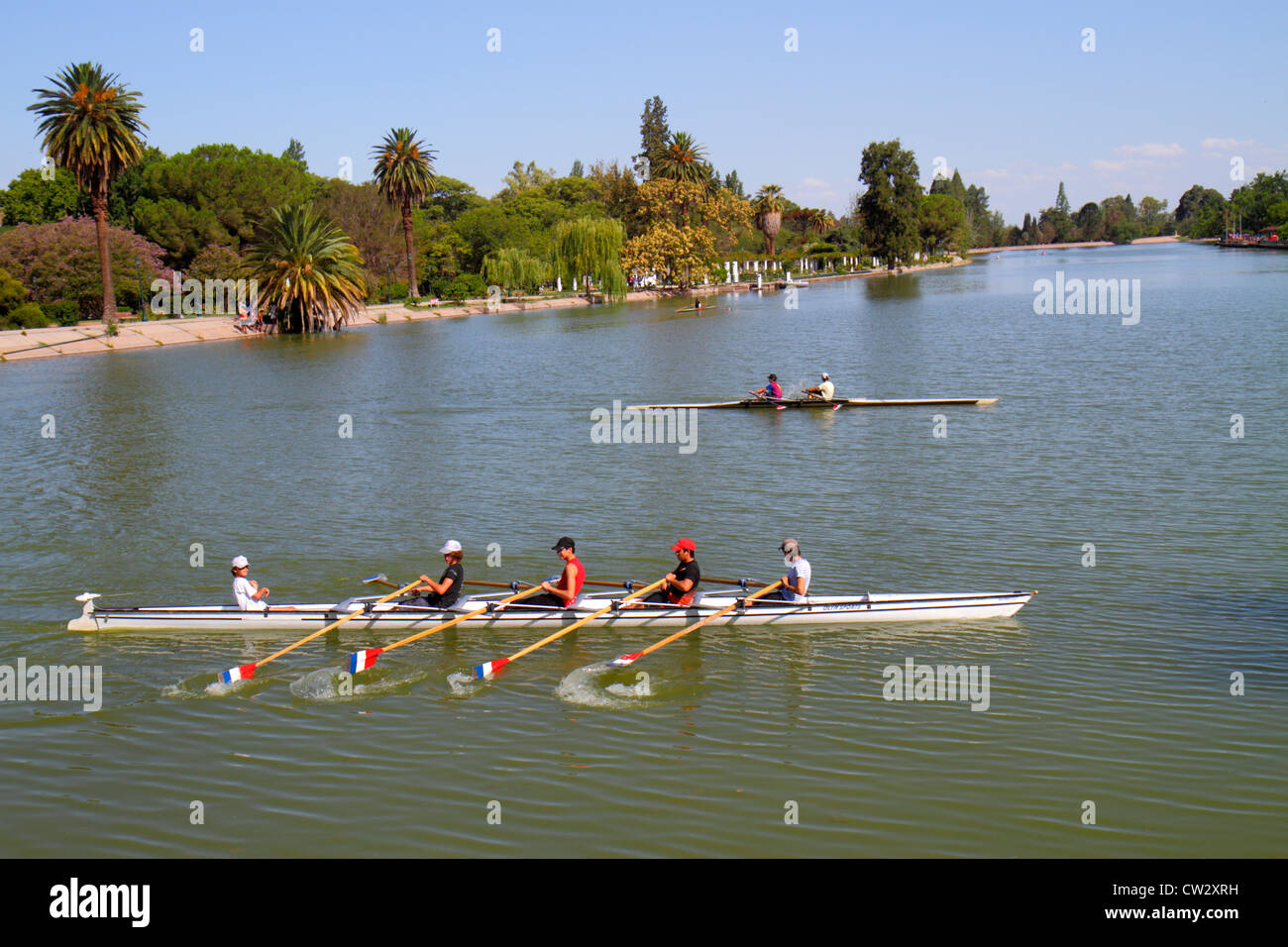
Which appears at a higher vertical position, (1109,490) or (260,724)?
(1109,490)

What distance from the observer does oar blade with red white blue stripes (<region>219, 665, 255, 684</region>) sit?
48.8 feet

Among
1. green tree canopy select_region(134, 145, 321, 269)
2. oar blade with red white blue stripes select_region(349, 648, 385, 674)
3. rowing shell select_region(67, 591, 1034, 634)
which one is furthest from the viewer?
green tree canopy select_region(134, 145, 321, 269)

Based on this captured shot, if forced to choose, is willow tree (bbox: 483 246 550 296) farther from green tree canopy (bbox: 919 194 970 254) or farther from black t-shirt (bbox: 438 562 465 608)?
black t-shirt (bbox: 438 562 465 608)

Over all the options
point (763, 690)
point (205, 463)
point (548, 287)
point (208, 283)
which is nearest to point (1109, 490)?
point (763, 690)

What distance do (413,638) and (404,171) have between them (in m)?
90.5

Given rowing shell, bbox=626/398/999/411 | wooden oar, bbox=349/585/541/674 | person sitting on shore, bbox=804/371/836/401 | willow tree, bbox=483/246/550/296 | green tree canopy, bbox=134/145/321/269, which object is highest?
green tree canopy, bbox=134/145/321/269

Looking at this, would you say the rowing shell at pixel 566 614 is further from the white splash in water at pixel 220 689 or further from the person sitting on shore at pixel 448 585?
the white splash in water at pixel 220 689

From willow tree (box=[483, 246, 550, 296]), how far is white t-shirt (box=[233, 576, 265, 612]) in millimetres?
95078

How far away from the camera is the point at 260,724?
13.8 m

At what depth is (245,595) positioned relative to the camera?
1692 cm

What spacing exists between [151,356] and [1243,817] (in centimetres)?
6470

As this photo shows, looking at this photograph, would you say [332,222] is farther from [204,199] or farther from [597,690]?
[597,690]

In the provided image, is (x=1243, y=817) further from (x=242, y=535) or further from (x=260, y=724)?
(x=242, y=535)

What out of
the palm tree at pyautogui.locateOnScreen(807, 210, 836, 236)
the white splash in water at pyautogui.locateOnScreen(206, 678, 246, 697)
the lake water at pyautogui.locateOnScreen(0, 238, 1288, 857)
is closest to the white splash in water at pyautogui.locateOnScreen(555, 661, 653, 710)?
the lake water at pyautogui.locateOnScreen(0, 238, 1288, 857)
